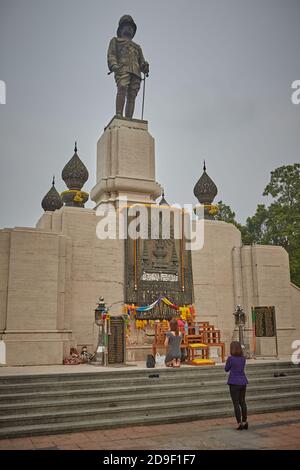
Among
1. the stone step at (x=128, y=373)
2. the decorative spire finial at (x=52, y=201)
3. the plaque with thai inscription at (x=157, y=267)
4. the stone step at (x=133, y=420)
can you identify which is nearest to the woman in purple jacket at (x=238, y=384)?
the stone step at (x=133, y=420)

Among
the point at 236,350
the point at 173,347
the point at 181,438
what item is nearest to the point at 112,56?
the point at 173,347

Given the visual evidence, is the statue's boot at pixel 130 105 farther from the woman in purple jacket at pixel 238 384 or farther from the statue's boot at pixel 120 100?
the woman in purple jacket at pixel 238 384

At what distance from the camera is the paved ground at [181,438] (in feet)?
21.4

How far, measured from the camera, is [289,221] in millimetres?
25109

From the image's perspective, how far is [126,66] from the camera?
17.4 meters

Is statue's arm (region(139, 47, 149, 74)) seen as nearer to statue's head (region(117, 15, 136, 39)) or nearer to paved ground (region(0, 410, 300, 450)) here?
statue's head (region(117, 15, 136, 39))

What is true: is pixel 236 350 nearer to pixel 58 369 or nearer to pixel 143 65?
pixel 58 369

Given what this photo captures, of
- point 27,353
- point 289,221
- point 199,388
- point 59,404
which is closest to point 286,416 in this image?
point 199,388

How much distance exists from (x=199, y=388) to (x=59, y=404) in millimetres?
3176

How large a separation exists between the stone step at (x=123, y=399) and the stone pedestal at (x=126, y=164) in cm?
817

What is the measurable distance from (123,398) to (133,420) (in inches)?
27.9

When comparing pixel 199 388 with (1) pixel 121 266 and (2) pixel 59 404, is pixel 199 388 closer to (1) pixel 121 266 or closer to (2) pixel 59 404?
(2) pixel 59 404

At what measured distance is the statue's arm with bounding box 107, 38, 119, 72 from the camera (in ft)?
57.4

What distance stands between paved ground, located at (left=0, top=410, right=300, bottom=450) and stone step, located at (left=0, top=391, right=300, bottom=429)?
1.44 feet
